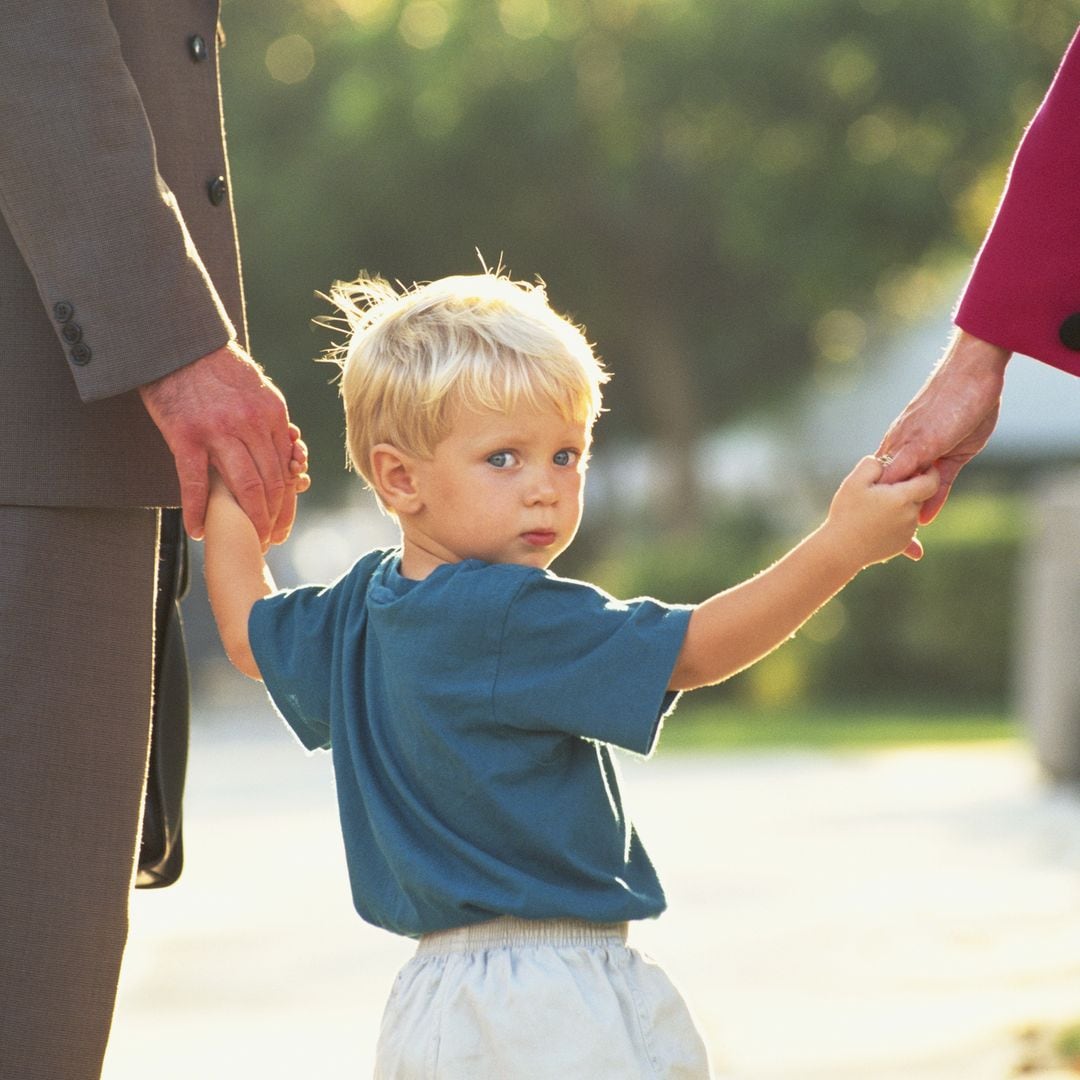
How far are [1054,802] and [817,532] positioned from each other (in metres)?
7.93

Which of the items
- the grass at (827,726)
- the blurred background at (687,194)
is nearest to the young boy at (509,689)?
the grass at (827,726)

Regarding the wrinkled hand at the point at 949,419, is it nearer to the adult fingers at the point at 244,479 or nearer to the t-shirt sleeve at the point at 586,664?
the t-shirt sleeve at the point at 586,664

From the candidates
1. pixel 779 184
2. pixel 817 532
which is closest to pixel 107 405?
pixel 817 532

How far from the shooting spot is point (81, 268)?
102 inches

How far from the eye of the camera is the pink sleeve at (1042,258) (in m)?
3.01

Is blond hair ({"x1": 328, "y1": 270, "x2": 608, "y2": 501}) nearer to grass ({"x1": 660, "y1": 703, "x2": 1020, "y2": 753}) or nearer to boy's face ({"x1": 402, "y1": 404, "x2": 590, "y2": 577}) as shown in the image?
boy's face ({"x1": 402, "y1": 404, "x2": 590, "y2": 577})

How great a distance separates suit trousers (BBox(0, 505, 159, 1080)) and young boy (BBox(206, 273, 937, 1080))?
0.95 feet

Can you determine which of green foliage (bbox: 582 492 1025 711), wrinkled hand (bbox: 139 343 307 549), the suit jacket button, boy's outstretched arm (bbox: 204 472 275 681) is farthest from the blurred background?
wrinkled hand (bbox: 139 343 307 549)

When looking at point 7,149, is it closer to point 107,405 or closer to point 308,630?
point 107,405

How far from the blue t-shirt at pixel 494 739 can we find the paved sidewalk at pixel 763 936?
7.40 ft

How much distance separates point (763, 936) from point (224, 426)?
4.16m

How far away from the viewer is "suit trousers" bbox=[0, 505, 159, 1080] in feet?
8.55

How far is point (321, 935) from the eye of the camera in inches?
257

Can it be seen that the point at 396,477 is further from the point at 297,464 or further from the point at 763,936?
the point at 763,936
